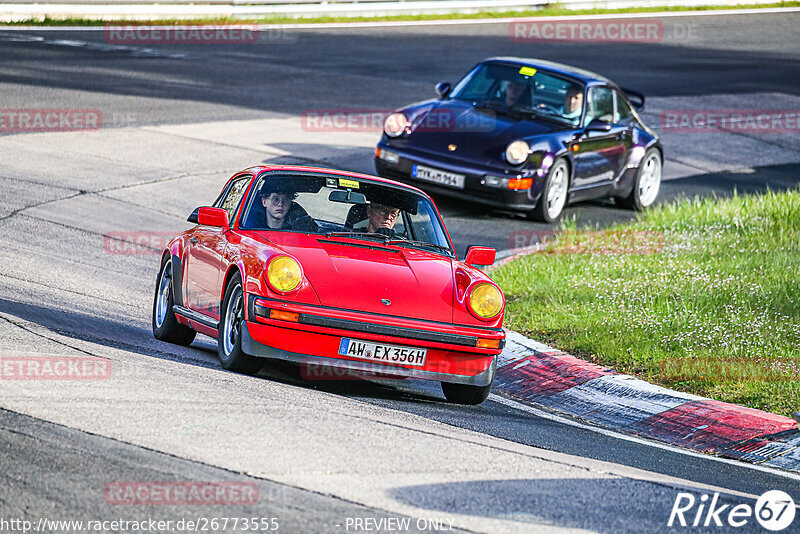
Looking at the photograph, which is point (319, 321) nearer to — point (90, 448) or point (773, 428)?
point (90, 448)

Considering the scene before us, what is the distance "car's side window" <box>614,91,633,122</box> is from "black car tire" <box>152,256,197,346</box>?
324 inches

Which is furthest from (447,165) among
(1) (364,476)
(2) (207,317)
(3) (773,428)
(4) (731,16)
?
(4) (731,16)

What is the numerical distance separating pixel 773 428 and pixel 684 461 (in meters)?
0.81

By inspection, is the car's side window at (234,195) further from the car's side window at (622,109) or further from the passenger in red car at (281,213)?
the car's side window at (622,109)

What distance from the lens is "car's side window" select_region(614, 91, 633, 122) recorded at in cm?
1578

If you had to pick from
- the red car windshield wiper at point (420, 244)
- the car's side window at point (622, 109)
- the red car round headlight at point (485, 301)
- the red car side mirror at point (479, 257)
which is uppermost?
the car's side window at point (622, 109)

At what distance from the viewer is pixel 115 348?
25.5ft
